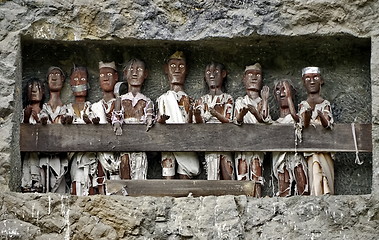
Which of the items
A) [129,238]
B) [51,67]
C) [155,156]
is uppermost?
[51,67]

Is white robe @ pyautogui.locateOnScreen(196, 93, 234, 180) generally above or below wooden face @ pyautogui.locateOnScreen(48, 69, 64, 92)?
below

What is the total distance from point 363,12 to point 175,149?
175cm

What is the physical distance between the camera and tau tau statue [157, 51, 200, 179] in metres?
9.98

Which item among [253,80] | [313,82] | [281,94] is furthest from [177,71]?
[313,82]

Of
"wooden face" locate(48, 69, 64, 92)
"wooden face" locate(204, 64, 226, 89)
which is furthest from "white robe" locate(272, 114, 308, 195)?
"wooden face" locate(48, 69, 64, 92)

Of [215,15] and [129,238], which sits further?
[215,15]

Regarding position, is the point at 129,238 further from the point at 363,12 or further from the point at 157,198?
the point at 363,12

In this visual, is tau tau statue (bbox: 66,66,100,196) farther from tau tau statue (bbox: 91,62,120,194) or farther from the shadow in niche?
the shadow in niche

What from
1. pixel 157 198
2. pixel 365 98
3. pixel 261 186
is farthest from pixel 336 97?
pixel 157 198

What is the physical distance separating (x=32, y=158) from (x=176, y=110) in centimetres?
114

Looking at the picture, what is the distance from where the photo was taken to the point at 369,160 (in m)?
10.1

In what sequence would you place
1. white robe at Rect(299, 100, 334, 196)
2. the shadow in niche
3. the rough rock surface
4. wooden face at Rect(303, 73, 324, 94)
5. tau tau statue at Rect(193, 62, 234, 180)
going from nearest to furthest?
the rough rock surface
white robe at Rect(299, 100, 334, 196)
tau tau statue at Rect(193, 62, 234, 180)
wooden face at Rect(303, 73, 324, 94)
the shadow in niche

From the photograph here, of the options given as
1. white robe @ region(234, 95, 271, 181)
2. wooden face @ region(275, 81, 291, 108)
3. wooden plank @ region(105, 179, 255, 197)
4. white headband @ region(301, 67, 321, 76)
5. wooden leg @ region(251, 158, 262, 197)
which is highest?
white headband @ region(301, 67, 321, 76)

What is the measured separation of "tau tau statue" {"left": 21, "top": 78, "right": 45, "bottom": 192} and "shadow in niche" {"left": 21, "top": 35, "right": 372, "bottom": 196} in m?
0.21
